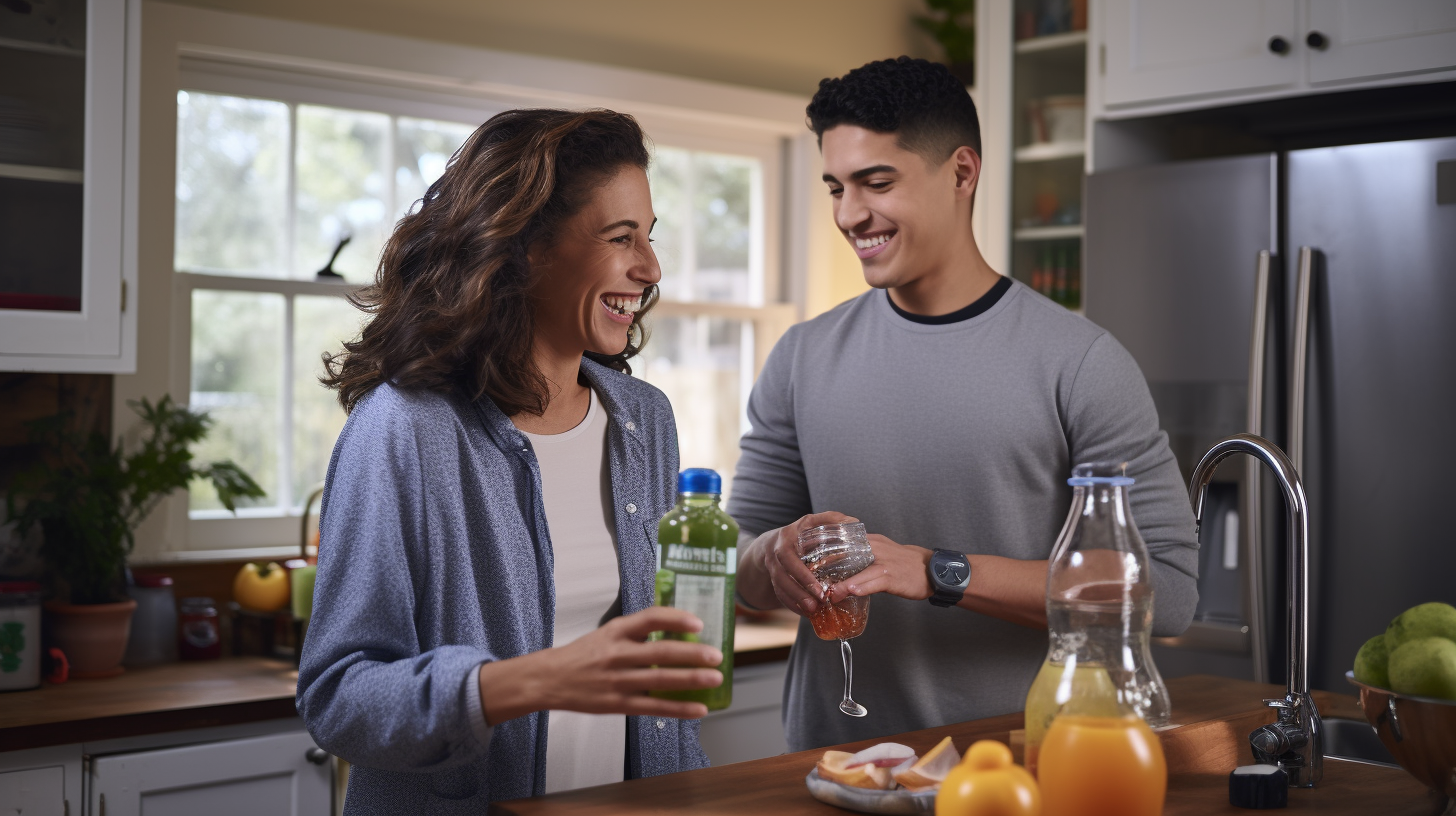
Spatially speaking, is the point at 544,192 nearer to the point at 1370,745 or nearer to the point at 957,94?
the point at 957,94

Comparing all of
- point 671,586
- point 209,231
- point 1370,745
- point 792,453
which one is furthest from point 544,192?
point 209,231

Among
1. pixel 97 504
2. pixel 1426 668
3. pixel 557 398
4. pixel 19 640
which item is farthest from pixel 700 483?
pixel 97 504

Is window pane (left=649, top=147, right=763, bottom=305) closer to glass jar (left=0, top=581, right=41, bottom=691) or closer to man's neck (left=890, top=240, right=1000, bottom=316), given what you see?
man's neck (left=890, top=240, right=1000, bottom=316)

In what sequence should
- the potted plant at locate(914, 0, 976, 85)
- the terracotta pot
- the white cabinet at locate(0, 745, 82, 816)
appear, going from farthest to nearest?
1. the potted plant at locate(914, 0, 976, 85)
2. the terracotta pot
3. the white cabinet at locate(0, 745, 82, 816)

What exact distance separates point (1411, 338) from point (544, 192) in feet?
6.32

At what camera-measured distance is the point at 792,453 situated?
1.95m

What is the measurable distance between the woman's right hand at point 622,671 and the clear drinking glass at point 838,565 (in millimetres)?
359

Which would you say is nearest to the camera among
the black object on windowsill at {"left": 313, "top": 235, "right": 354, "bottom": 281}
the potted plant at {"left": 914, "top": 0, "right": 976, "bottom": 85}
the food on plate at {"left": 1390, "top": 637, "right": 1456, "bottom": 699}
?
the food on plate at {"left": 1390, "top": 637, "right": 1456, "bottom": 699}

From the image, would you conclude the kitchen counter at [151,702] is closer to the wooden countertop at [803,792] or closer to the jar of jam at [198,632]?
the jar of jam at [198,632]

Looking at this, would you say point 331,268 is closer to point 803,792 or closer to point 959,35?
point 959,35

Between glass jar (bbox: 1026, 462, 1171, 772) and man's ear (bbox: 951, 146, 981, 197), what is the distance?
838 millimetres

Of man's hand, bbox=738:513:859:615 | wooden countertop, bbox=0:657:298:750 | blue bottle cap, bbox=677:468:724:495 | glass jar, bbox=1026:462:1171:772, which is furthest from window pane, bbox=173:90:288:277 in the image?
glass jar, bbox=1026:462:1171:772

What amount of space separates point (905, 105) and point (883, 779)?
1012 mm

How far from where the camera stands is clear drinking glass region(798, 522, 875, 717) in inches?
54.9
